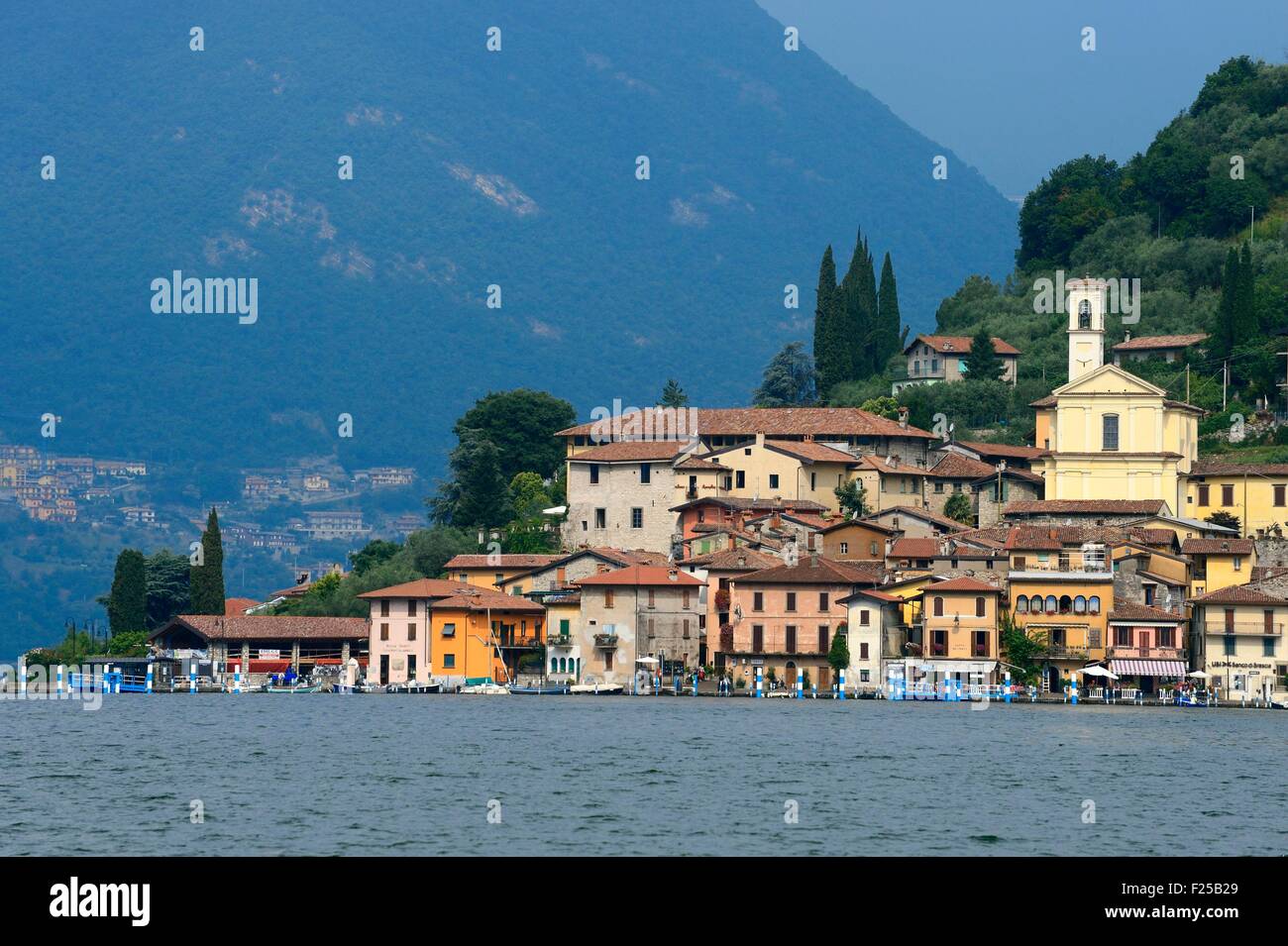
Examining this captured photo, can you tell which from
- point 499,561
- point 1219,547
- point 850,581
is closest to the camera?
point 850,581

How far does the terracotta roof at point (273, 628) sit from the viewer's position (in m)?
89.4

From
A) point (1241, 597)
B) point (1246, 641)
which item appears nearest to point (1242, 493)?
point (1241, 597)

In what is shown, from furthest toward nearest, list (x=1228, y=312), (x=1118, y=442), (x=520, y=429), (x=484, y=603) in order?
1. (x=520, y=429)
2. (x=1228, y=312)
3. (x=1118, y=442)
4. (x=484, y=603)

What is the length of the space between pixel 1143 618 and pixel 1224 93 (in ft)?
205

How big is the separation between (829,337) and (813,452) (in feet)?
69.3

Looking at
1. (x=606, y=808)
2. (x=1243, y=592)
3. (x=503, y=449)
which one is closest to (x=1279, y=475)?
(x=1243, y=592)

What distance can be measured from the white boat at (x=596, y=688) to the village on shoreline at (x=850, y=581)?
5.5 inches

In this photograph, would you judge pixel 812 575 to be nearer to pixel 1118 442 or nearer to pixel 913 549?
pixel 913 549

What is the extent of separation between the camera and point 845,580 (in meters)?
75.2

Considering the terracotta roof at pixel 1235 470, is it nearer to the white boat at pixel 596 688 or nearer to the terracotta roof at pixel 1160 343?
the terracotta roof at pixel 1160 343

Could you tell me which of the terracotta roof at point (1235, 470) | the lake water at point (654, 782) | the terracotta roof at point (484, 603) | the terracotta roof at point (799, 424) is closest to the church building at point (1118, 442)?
the terracotta roof at point (1235, 470)

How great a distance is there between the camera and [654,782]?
1628 inches

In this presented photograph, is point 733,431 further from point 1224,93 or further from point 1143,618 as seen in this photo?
point 1224,93

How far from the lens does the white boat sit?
3095 inches
